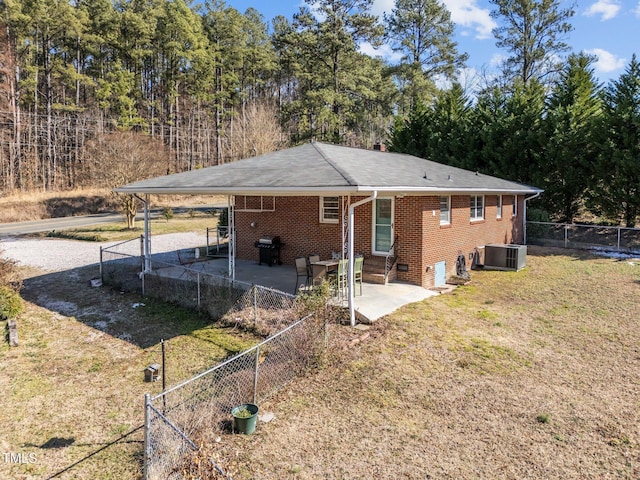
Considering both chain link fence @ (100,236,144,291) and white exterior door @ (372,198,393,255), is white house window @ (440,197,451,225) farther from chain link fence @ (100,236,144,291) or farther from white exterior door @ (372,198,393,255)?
chain link fence @ (100,236,144,291)

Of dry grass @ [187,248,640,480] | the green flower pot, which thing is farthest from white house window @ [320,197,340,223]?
the green flower pot

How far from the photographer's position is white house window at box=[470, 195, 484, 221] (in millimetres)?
14273

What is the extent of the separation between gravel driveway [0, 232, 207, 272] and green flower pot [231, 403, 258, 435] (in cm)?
1258

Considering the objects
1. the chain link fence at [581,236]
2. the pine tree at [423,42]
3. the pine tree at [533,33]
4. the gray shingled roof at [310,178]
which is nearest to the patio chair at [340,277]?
the gray shingled roof at [310,178]

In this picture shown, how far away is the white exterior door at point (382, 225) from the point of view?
38.2 ft

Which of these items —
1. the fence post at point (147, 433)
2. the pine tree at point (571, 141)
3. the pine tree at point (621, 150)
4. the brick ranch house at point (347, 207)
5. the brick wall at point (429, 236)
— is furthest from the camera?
the pine tree at point (571, 141)

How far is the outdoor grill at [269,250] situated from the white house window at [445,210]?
487 cm

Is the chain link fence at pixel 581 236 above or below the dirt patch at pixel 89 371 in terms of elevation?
above

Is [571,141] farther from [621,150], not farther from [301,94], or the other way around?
[301,94]

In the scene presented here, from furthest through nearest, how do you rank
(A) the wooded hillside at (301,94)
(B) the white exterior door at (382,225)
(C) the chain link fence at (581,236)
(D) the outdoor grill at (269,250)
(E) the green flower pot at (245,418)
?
(A) the wooded hillside at (301,94), (C) the chain link fence at (581,236), (D) the outdoor grill at (269,250), (B) the white exterior door at (382,225), (E) the green flower pot at (245,418)

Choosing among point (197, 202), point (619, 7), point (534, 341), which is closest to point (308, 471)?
point (534, 341)

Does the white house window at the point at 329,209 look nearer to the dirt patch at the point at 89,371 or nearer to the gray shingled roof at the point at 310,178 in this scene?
the gray shingled roof at the point at 310,178

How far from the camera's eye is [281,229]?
Result: 44.9ft

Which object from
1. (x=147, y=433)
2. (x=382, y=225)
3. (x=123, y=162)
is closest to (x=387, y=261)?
(x=382, y=225)
